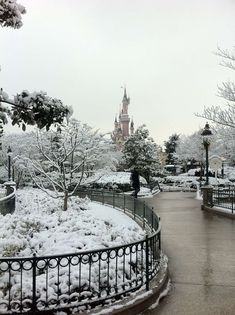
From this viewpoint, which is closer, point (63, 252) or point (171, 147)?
point (63, 252)

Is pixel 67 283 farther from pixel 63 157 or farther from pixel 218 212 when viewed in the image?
pixel 63 157

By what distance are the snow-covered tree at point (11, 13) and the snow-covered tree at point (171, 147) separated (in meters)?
80.8

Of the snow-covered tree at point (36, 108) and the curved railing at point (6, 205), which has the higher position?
the snow-covered tree at point (36, 108)

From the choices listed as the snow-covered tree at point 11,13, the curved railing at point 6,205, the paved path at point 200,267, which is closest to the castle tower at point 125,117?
the curved railing at point 6,205

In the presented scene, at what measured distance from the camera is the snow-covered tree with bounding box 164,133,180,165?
87.9 metres

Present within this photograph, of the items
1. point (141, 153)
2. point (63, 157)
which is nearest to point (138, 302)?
point (63, 157)

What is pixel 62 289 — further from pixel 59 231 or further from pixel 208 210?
pixel 208 210

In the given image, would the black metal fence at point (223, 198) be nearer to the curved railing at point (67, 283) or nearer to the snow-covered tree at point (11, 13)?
the curved railing at point (67, 283)

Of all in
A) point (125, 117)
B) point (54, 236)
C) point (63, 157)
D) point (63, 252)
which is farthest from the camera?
point (125, 117)

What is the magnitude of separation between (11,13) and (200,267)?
6.31 metres

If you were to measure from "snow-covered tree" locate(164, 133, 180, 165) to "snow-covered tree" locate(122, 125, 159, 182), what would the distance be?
40327mm

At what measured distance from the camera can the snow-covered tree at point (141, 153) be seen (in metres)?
44.9

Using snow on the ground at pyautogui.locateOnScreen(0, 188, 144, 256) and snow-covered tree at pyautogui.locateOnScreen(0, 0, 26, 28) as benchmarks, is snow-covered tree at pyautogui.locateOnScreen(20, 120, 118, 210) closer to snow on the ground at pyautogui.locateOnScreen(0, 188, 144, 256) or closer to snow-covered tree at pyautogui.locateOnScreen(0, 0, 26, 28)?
snow on the ground at pyautogui.locateOnScreen(0, 188, 144, 256)

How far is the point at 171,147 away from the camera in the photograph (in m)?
90.1
